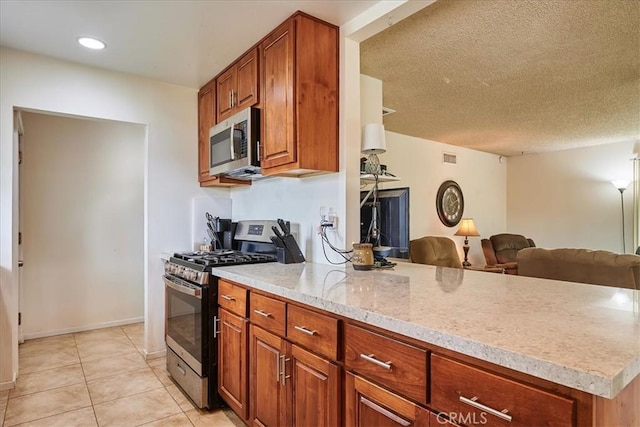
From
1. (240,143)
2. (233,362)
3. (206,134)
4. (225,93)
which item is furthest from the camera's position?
(206,134)

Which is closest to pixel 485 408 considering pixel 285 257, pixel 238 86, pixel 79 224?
pixel 285 257

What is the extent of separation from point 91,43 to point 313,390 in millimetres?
2545

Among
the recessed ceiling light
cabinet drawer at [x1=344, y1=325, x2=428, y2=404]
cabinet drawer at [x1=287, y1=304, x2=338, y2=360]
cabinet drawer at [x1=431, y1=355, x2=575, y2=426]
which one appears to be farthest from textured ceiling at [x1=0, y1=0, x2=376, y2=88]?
cabinet drawer at [x1=431, y1=355, x2=575, y2=426]

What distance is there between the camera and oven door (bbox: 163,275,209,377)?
2123 millimetres

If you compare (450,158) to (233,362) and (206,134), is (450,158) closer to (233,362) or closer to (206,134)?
(206,134)

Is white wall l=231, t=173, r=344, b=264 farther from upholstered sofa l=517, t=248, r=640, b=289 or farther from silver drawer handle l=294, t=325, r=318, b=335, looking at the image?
upholstered sofa l=517, t=248, r=640, b=289

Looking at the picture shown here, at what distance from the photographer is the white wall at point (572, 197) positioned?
5.61 metres

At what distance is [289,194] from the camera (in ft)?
8.79

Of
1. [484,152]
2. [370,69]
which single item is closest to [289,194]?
[370,69]

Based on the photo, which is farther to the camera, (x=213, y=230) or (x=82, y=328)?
(x=82, y=328)

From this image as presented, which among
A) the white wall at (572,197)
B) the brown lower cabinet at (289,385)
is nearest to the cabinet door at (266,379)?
the brown lower cabinet at (289,385)

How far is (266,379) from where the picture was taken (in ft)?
5.52

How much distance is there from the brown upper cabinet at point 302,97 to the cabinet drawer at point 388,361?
3.66ft

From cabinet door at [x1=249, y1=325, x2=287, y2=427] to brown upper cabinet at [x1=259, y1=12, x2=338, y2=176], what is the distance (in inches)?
37.8
